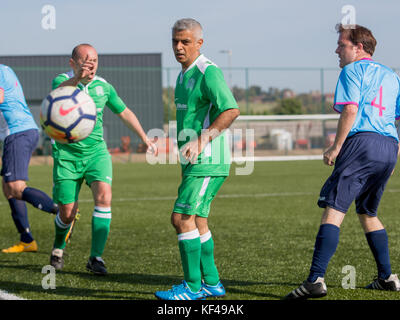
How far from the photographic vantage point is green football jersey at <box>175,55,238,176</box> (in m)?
4.42

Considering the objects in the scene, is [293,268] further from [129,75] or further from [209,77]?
[129,75]

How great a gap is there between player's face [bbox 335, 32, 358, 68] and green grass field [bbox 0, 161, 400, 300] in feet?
5.70

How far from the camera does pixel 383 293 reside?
467 cm

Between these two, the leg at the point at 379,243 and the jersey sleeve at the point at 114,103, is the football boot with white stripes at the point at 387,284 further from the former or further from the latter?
the jersey sleeve at the point at 114,103

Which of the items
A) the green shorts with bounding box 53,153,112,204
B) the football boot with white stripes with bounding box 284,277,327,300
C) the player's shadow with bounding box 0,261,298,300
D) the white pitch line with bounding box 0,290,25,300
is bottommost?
the player's shadow with bounding box 0,261,298,300

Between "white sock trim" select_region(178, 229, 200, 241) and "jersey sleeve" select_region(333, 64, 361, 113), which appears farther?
"white sock trim" select_region(178, 229, 200, 241)

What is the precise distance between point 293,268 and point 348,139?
1.68 m

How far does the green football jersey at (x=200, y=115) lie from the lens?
442 cm

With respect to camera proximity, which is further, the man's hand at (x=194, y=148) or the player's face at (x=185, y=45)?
the player's face at (x=185, y=45)

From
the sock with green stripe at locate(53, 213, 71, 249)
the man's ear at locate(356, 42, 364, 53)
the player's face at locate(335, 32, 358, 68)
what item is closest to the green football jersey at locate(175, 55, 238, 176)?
the player's face at locate(335, 32, 358, 68)

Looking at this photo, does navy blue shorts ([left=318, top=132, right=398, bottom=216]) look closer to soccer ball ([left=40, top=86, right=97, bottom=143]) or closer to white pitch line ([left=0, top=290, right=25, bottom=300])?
soccer ball ([left=40, top=86, right=97, bottom=143])

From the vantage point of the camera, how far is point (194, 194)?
14.5ft

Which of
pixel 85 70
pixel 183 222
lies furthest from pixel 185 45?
pixel 183 222

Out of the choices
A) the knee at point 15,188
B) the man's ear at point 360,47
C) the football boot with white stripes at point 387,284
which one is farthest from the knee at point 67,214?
the man's ear at point 360,47
